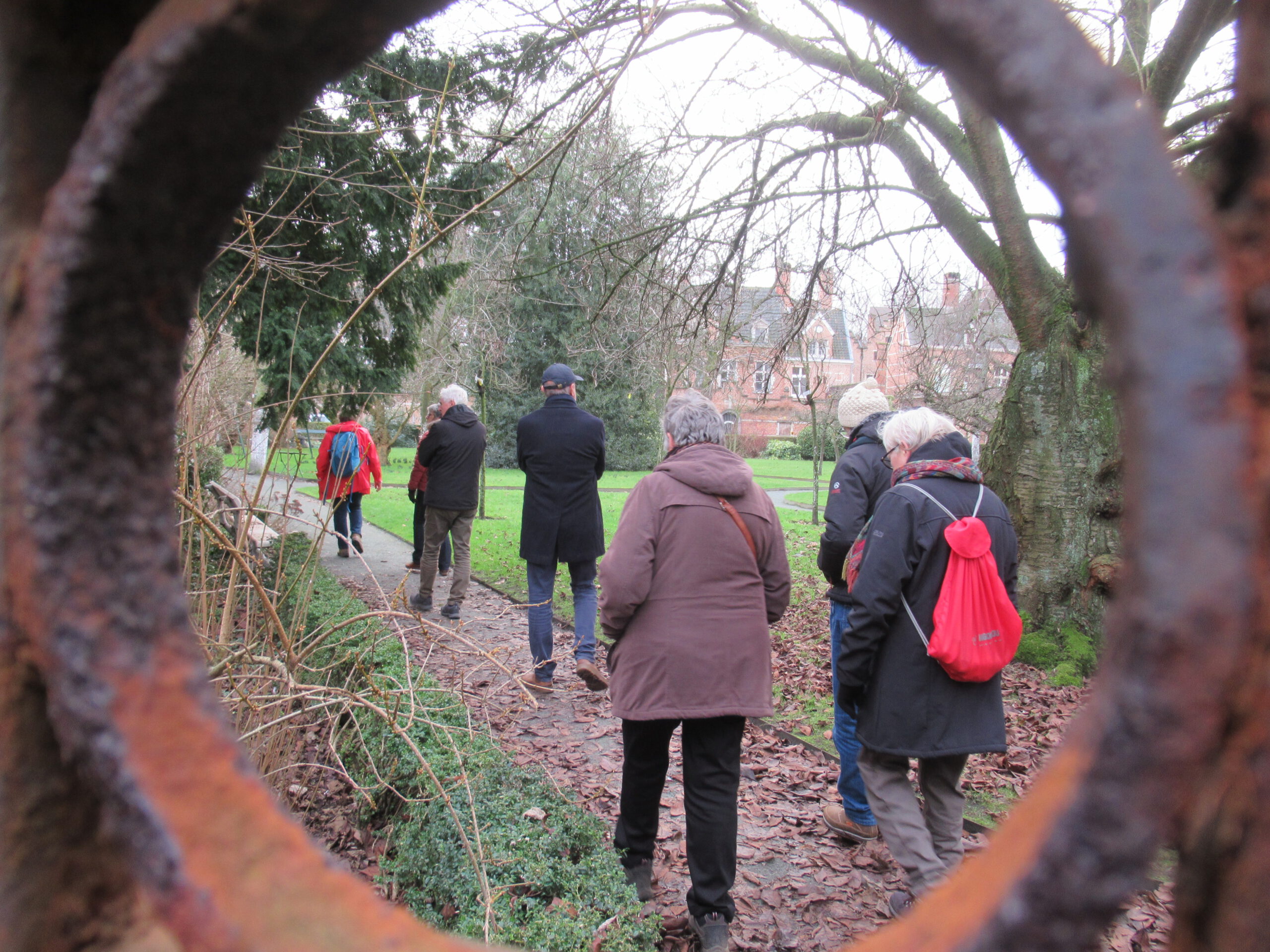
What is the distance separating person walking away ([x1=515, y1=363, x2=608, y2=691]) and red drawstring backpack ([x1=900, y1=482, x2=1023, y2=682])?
325 cm

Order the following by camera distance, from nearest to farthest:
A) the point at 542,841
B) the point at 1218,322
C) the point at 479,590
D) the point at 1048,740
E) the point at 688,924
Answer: the point at 1218,322
the point at 542,841
the point at 688,924
the point at 1048,740
the point at 479,590

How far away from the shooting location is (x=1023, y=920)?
354mm

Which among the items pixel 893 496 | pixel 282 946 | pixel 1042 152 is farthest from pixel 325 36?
pixel 893 496

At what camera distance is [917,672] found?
3215 mm

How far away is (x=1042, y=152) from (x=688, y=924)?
366cm

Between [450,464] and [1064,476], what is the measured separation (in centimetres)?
567

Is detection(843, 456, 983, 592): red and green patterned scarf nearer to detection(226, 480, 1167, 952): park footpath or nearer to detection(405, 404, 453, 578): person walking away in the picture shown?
detection(226, 480, 1167, 952): park footpath

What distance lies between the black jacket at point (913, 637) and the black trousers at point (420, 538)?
5774 millimetres

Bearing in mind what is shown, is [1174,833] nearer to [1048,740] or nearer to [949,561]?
[949,561]

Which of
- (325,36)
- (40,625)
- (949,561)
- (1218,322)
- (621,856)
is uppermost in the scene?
(325,36)

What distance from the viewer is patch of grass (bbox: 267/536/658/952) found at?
2.79 m

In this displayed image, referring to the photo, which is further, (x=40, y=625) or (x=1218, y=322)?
(x=40, y=625)

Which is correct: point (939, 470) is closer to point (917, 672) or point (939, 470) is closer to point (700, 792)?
point (917, 672)

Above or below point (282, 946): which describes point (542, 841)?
below
